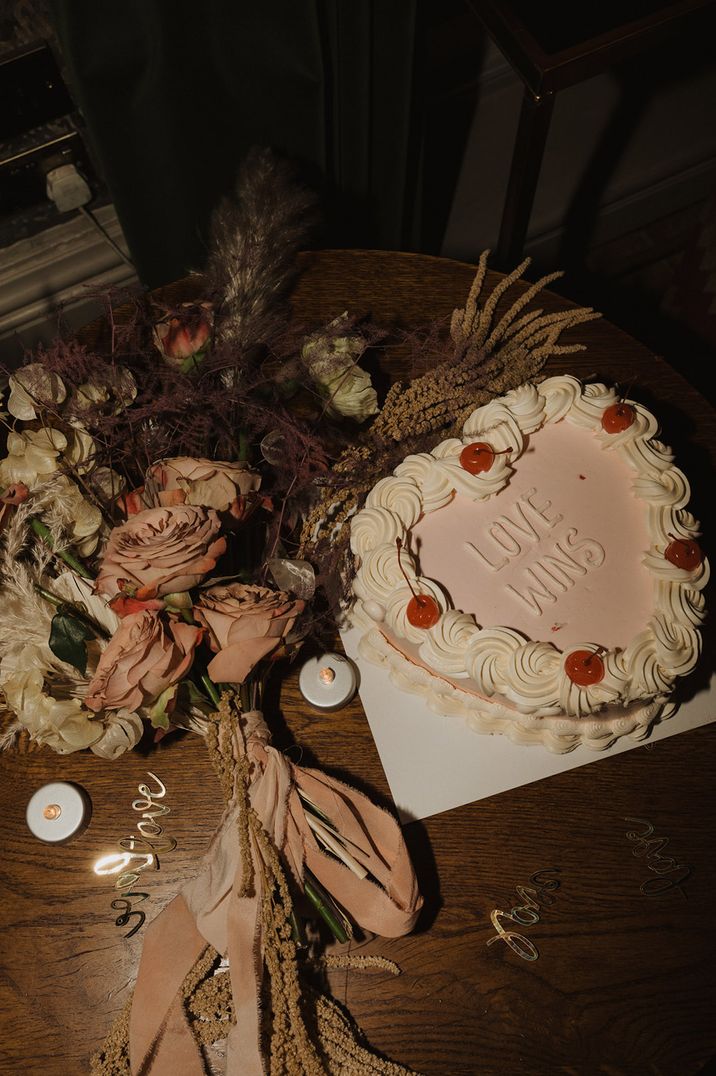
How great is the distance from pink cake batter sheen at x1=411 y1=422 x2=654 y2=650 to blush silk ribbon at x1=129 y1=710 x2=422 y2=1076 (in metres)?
0.28

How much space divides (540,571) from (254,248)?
55 centimetres

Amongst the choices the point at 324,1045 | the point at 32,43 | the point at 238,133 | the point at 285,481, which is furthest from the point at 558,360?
the point at 32,43

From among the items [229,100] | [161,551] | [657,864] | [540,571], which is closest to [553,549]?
[540,571]

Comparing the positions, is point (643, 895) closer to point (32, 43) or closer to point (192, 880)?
point (192, 880)

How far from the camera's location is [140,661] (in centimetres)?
75

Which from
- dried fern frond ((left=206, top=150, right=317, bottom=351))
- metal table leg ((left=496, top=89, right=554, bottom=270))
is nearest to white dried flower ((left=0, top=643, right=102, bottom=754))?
dried fern frond ((left=206, top=150, right=317, bottom=351))

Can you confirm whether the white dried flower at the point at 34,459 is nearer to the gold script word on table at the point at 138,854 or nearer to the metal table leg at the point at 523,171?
the gold script word on table at the point at 138,854

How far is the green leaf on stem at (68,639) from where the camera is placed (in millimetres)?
816

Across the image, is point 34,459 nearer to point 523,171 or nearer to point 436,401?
point 436,401

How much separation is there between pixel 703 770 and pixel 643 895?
0.57ft

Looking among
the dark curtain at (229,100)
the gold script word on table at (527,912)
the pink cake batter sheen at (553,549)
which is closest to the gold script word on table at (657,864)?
the gold script word on table at (527,912)

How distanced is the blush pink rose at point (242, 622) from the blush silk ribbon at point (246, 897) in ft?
0.41

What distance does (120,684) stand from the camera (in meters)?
0.76

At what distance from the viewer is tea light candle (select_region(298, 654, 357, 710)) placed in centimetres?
108
